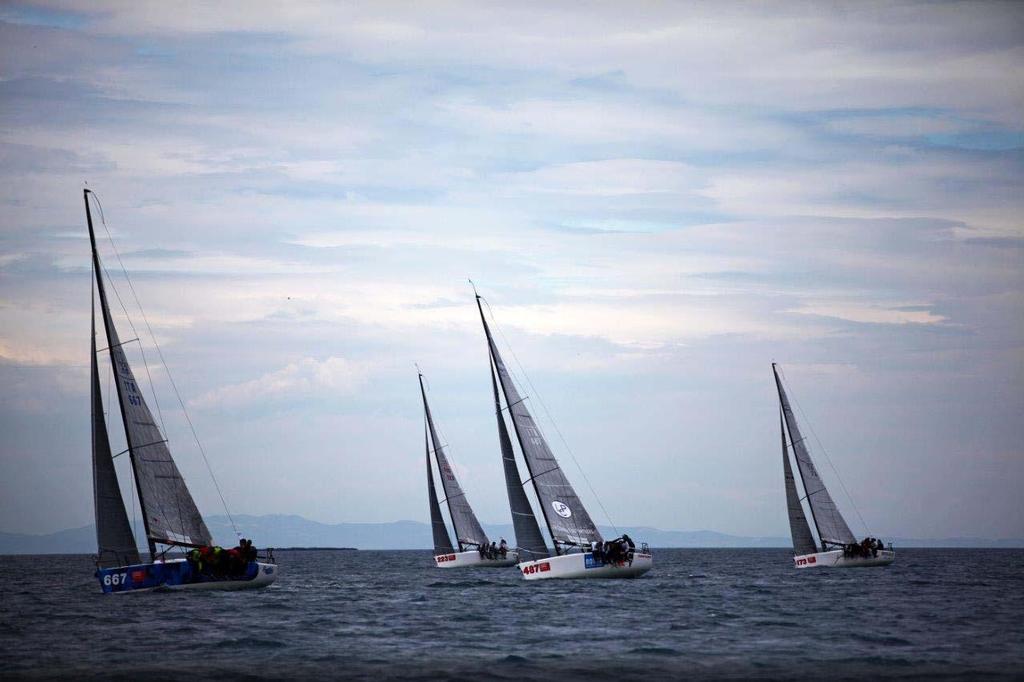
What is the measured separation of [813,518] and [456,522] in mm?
25844

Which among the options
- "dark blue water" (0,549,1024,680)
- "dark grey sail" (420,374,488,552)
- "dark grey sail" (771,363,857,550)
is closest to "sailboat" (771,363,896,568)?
"dark grey sail" (771,363,857,550)

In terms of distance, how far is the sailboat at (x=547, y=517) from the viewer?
5369cm

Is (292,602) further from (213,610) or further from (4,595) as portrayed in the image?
(4,595)

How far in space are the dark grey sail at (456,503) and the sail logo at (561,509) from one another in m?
27.8

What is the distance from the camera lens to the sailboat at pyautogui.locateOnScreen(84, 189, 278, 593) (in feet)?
149

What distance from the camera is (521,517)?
55656 mm

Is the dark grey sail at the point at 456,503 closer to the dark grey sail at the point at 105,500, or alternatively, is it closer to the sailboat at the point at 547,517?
the sailboat at the point at 547,517

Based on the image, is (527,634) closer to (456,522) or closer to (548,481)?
(548,481)

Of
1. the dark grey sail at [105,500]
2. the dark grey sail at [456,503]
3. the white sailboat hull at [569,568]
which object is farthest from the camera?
the dark grey sail at [456,503]

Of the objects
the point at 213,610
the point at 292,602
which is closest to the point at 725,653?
the point at 213,610

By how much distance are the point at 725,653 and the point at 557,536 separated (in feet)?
78.5

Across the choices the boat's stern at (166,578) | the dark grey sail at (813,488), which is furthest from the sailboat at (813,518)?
the boat's stern at (166,578)

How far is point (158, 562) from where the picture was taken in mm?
46938

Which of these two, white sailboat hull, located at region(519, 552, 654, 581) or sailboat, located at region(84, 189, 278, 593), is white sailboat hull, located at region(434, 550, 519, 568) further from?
sailboat, located at region(84, 189, 278, 593)
